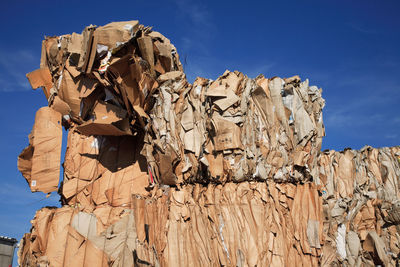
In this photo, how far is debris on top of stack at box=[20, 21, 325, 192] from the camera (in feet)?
24.9

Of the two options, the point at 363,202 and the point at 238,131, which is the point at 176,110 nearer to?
the point at 238,131

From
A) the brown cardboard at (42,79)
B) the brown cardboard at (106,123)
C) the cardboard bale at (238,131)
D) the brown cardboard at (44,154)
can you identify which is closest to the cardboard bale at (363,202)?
the cardboard bale at (238,131)

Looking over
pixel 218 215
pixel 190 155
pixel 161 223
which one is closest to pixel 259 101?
pixel 190 155

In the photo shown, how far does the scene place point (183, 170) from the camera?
7.82 meters

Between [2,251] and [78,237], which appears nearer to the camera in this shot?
[78,237]

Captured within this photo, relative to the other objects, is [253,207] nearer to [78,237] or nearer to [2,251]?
[78,237]

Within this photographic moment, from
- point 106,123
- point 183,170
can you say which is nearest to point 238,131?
point 183,170

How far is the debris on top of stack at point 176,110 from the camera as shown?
7594mm

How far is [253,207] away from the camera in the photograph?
729 cm

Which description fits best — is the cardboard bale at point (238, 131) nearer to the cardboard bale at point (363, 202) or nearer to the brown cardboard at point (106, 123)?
the brown cardboard at point (106, 123)

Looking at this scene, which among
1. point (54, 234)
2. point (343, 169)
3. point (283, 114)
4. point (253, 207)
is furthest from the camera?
point (343, 169)

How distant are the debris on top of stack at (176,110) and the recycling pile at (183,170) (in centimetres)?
2

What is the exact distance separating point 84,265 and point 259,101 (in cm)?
474

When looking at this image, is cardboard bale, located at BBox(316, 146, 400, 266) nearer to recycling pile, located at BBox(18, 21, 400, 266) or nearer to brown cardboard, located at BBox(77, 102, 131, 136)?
recycling pile, located at BBox(18, 21, 400, 266)
